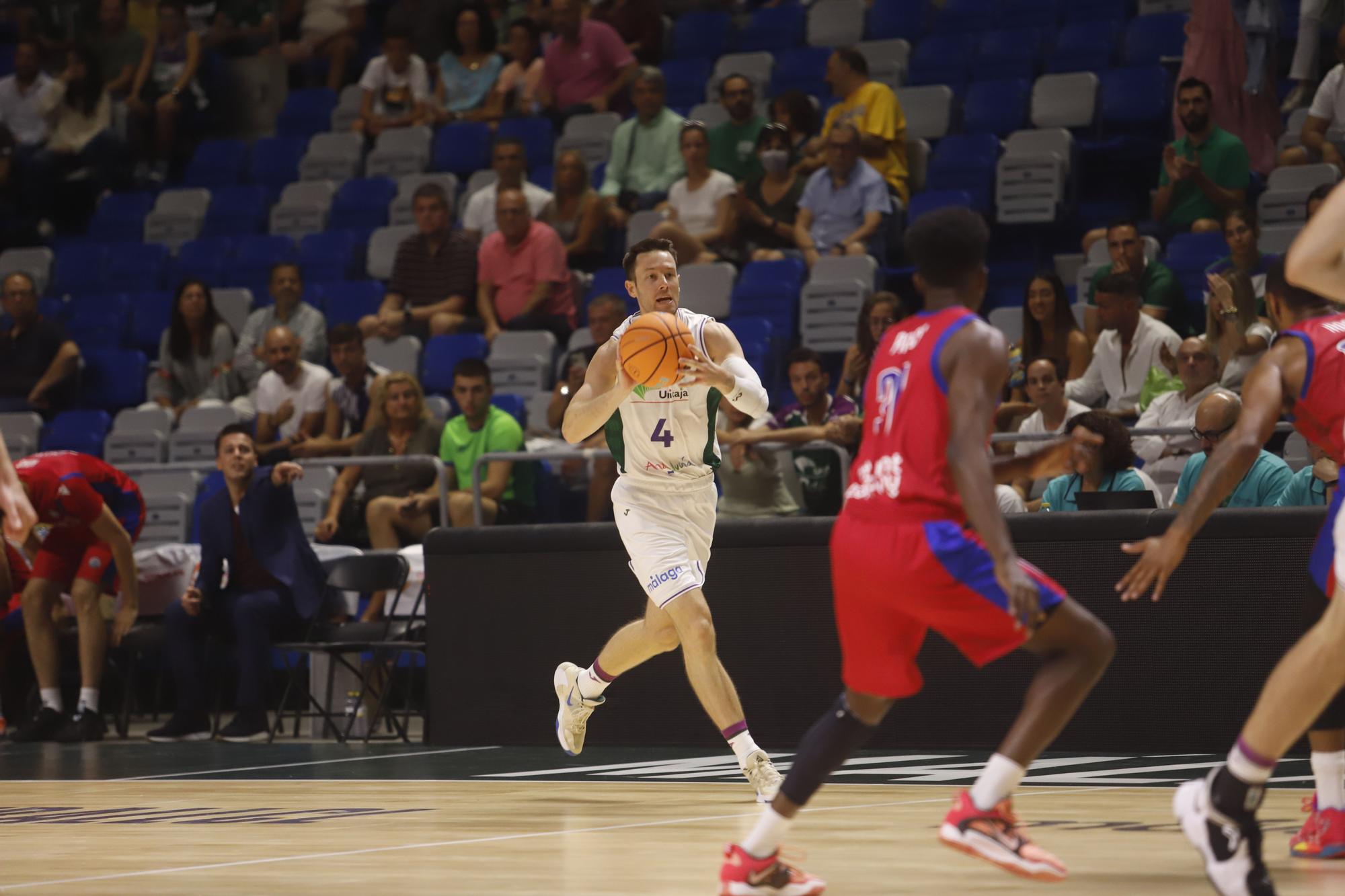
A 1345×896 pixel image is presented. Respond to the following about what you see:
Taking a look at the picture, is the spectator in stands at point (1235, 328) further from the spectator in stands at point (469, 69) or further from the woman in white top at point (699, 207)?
the spectator in stands at point (469, 69)

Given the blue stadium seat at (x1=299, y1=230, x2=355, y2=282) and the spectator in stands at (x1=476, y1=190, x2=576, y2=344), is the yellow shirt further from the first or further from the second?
the blue stadium seat at (x1=299, y1=230, x2=355, y2=282)

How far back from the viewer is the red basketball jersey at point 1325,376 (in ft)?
16.0

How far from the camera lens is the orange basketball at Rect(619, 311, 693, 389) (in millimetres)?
6871

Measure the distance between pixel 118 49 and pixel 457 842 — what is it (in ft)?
46.0

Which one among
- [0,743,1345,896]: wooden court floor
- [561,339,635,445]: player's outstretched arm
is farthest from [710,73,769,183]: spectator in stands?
[561,339,635,445]: player's outstretched arm

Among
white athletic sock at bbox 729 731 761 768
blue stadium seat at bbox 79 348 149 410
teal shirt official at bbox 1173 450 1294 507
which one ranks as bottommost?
white athletic sock at bbox 729 731 761 768

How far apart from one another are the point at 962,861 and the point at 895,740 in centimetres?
385

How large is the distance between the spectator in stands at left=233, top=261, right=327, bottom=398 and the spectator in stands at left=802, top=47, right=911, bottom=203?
388 cm

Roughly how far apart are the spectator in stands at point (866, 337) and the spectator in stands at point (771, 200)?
2252 mm

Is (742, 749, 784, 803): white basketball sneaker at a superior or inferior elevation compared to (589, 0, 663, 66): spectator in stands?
inferior

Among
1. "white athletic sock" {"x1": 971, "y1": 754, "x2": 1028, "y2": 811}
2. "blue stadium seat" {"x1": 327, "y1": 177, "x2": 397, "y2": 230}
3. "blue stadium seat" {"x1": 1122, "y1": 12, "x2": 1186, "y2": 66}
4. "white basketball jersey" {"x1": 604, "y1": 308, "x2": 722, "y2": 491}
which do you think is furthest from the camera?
"blue stadium seat" {"x1": 327, "y1": 177, "x2": 397, "y2": 230}

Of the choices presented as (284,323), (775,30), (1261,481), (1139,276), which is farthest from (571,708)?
(775,30)

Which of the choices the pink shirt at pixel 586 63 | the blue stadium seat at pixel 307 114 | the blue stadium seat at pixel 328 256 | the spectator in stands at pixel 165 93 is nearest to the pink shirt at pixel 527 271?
the blue stadium seat at pixel 328 256

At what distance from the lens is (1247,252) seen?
10578 millimetres
